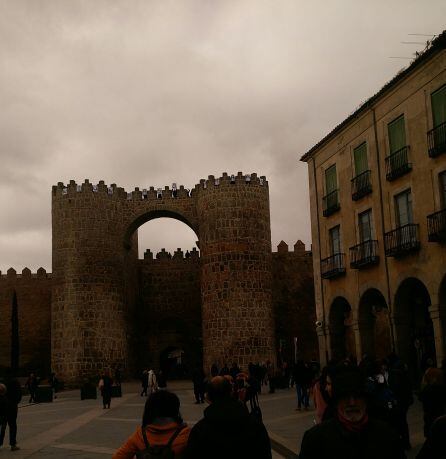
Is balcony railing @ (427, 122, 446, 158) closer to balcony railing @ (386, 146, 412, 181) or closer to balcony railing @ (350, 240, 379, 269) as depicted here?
balcony railing @ (386, 146, 412, 181)

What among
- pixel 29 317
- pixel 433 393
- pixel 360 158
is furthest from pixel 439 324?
pixel 29 317

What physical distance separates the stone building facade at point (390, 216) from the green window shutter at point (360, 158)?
0.10ft

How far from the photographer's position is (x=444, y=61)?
58.6 ft

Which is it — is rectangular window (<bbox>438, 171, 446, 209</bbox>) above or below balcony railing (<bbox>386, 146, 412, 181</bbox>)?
below

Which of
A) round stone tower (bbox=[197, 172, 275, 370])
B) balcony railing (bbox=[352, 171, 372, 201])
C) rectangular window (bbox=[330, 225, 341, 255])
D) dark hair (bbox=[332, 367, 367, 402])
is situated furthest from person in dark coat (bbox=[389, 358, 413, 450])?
round stone tower (bbox=[197, 172, 275, 370])

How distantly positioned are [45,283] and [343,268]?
28.6 m

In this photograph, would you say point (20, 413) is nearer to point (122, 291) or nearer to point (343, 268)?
point (343, 268)

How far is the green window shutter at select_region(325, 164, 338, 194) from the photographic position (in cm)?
2386

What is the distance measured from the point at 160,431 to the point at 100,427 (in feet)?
39.9

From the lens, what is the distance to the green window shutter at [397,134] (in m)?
19.8

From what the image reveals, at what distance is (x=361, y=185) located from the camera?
851 inches

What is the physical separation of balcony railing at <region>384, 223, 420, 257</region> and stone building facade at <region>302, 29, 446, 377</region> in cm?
3

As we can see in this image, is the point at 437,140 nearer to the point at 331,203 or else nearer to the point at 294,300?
the point at 331,203

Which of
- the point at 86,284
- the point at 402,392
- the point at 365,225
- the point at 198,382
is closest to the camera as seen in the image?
the point at 402,392
